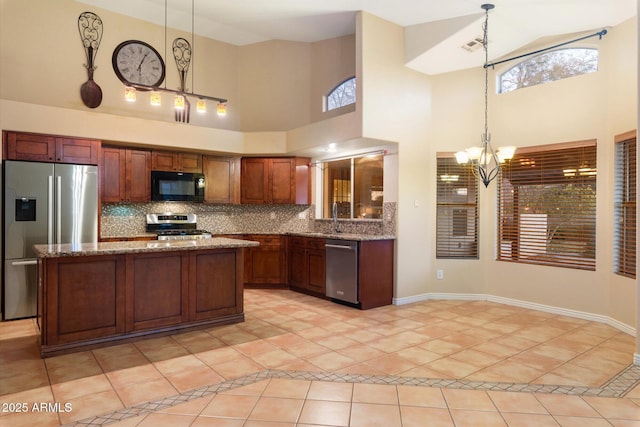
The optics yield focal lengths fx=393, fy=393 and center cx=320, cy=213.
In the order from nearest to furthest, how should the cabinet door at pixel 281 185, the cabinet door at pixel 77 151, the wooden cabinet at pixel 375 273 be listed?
the cabinet door at pixel 77 151 < the wooden cabinet at pixel 375 273 < the cabinet door at pixel 281 185

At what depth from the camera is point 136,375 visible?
9.72 ft

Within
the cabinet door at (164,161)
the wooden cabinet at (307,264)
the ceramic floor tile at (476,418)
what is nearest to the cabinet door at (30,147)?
the cabinet door at (164,161)

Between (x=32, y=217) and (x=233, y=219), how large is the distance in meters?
2.92

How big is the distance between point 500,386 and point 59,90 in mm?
5968

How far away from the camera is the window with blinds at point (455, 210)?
221 inches

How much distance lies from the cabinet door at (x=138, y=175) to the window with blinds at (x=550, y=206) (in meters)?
5.02

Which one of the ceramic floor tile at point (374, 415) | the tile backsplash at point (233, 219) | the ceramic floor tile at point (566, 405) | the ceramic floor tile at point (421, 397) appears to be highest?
the tile backsplash at point (233, 219)

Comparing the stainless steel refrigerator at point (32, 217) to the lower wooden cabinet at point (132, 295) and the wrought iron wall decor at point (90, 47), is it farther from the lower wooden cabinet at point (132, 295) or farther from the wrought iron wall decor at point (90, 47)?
the lower wooden cabinet at point (132, 295)

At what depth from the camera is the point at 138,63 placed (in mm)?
5758

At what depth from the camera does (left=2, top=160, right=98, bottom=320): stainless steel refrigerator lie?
446 cm

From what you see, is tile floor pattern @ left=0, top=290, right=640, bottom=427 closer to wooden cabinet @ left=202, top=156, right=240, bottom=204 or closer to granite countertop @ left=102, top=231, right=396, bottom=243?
granite countertop @ left=102, top=231, right=396, bottom=243

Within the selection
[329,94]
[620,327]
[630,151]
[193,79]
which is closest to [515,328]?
[620,327]

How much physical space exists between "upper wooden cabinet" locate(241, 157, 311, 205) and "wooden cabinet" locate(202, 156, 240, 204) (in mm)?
130

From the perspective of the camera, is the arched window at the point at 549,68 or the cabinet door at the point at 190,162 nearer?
the arched window at the point at 549,68
